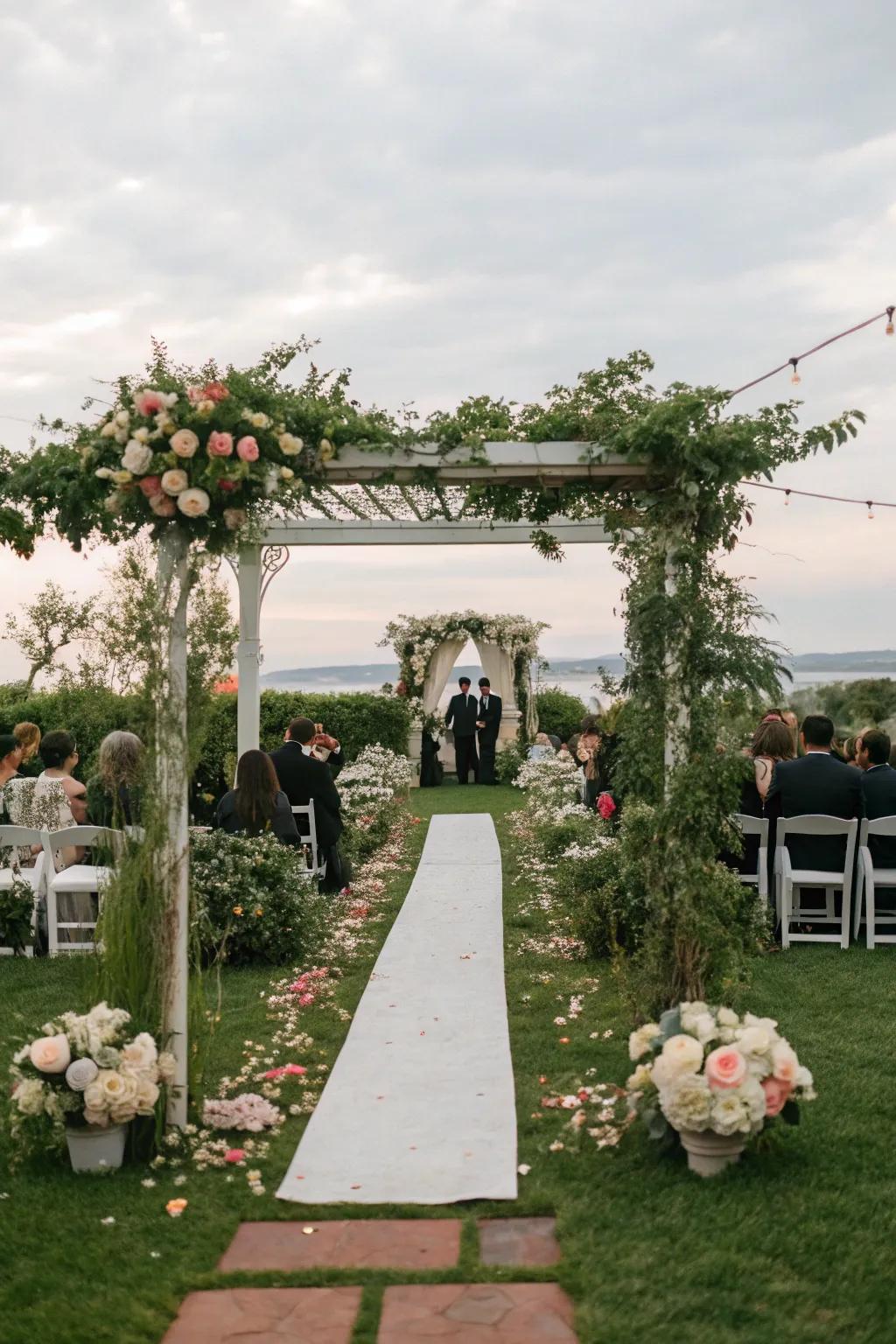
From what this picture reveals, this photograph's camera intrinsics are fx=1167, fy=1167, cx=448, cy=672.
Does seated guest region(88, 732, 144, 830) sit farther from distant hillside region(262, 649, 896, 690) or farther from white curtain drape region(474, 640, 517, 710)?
white curtain drape region(474, 640, 517, 710)

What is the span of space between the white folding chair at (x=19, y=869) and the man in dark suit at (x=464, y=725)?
37.8ft

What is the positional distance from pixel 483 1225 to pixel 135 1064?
122 cm

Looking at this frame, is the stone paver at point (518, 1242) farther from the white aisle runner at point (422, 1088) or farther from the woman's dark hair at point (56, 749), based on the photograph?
the woman's dark hair at point (56, 749)

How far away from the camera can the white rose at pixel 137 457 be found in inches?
157

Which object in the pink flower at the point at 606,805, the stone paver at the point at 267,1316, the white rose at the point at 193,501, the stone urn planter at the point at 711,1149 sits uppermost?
the white rose at the point at 193,501

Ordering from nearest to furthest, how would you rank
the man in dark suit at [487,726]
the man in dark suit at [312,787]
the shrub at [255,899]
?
the shrub at [255,899] → the man in dark suit at [312,787] → the man in dark suit at [487,726]

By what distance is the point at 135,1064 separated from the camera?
374 cm

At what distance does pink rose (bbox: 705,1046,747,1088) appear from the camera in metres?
3.43

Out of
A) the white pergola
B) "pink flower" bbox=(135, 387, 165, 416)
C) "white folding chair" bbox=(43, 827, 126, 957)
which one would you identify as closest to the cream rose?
"pink flower" bbox=(135, 387, 165, 416)

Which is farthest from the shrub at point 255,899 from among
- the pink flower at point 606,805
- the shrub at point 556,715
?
the shrub at point 556,715

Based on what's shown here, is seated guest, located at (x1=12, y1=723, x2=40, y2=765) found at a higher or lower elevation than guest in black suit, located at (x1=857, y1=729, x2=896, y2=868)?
higher

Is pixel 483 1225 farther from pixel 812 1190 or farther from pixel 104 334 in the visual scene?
pixel 104 334

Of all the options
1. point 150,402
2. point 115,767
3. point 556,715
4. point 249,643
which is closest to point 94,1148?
point 150,402

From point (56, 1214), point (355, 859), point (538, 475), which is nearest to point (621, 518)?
point (538, 475)
